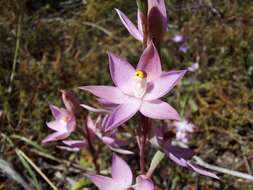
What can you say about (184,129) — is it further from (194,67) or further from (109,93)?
(109,93)

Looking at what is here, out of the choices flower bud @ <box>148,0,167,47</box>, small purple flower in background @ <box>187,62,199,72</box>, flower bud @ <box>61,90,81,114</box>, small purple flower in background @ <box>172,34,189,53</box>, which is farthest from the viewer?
small purple flower in background @ <box>172,34,189,53</box>

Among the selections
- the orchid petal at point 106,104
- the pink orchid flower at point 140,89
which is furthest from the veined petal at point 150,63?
the orchid petal at point 106,104

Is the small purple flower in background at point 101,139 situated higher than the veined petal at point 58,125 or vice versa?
the veined petal at point 58,125

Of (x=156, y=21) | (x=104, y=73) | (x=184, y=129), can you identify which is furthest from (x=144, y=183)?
(x=104, y=73)

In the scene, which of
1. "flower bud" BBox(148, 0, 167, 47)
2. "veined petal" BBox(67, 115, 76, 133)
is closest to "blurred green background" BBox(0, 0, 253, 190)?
"veined petal" BBox(67, 115, 76, 133)

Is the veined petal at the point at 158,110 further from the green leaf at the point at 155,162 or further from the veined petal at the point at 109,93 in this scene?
the green leaf at the point at 155,162

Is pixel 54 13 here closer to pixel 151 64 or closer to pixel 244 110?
pixel 244 110

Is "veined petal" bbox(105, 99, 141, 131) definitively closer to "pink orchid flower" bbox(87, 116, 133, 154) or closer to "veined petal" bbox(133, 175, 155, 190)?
"veined petal" bbox(133, 175, 155, 190)
